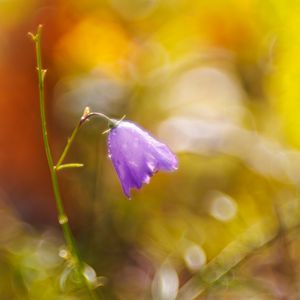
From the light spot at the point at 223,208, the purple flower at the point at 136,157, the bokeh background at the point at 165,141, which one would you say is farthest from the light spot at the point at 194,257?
the purple flower at the point at 136,157

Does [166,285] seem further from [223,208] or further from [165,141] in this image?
[165,141]

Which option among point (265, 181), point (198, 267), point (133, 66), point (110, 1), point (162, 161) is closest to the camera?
point (162, 161)

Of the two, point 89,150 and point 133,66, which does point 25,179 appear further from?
point 133,66

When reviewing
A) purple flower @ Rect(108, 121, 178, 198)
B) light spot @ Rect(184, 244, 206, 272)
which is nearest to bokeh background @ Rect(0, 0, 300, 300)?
light spot @ Rect(184, 244, 206, 272)

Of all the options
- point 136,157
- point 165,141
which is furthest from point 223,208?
point 136,157

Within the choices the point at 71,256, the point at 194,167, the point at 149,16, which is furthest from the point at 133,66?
the point at 71,256

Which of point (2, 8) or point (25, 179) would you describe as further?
point (2, 8)
